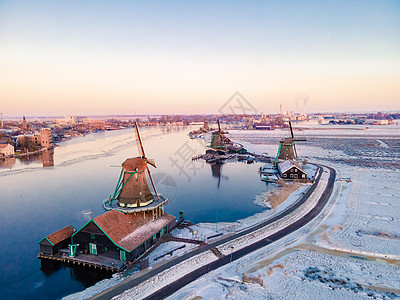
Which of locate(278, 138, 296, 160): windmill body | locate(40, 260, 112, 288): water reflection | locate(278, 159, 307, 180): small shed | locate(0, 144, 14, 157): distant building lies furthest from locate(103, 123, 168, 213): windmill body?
locate(0, 144, 14, 157): distant building

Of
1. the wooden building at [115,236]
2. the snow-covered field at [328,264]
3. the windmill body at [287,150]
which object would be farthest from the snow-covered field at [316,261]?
the windmill body at [287,150]

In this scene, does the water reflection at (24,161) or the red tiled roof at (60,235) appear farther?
the water reflection at (24,161)

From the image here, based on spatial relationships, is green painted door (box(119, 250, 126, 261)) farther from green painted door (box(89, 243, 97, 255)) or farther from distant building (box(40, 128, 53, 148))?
distant building (box(40, 128, 53, 148))

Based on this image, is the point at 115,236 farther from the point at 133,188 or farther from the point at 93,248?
the point at 133,188

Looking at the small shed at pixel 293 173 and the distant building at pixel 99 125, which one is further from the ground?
the distant building at pixel 99 125

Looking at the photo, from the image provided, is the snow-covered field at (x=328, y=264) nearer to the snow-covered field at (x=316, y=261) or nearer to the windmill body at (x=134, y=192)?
the snow-covered field at (x=316, y=261)

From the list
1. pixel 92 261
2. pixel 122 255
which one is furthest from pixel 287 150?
pixel 92 261
